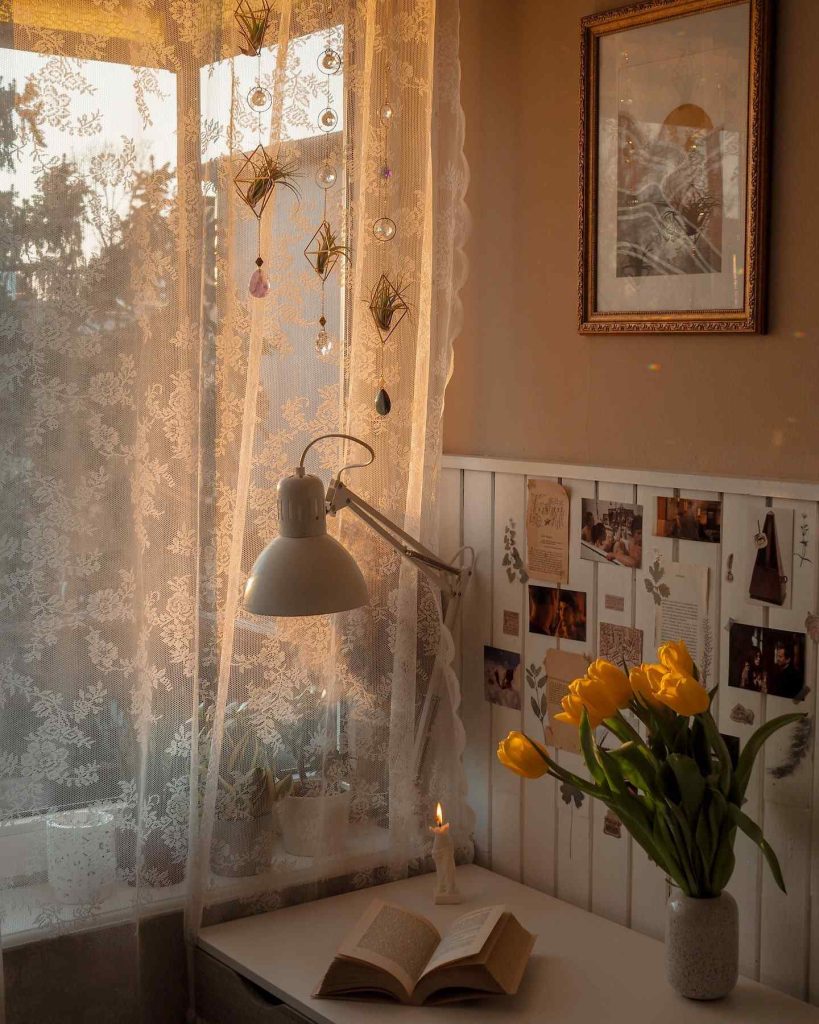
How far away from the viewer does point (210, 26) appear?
1836mm

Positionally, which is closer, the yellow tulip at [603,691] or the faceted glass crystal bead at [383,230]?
the yellow tulip at [603,691]

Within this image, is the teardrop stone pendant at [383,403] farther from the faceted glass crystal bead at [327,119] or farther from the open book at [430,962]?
the open book at [430,962]

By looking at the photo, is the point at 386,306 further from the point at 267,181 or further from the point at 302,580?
the point at 302,580

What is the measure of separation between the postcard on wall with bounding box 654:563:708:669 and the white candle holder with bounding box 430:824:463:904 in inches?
19.4

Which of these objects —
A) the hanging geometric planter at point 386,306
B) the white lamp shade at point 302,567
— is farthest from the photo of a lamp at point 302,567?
the hanging geometric planter at point 386,306

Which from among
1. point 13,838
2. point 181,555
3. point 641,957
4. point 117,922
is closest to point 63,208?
point 181,555

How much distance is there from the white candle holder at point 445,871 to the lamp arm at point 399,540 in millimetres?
420

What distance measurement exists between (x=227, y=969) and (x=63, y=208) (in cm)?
116

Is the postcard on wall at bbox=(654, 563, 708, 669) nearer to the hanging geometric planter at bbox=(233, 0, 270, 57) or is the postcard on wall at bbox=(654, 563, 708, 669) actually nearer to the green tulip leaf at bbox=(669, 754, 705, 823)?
the green tulip leaf at bbox=(669, 754, 705, 823)

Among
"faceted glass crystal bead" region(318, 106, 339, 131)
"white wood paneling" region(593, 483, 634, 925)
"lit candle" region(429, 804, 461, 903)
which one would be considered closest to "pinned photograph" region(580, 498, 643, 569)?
"white wood paneling" region(593, 483, 634, 925)

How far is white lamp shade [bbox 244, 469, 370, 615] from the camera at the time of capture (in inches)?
67.9

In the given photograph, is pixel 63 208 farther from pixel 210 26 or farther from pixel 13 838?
pixel 13 838

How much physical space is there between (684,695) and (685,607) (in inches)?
12.0

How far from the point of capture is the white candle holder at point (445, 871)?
1.99m
